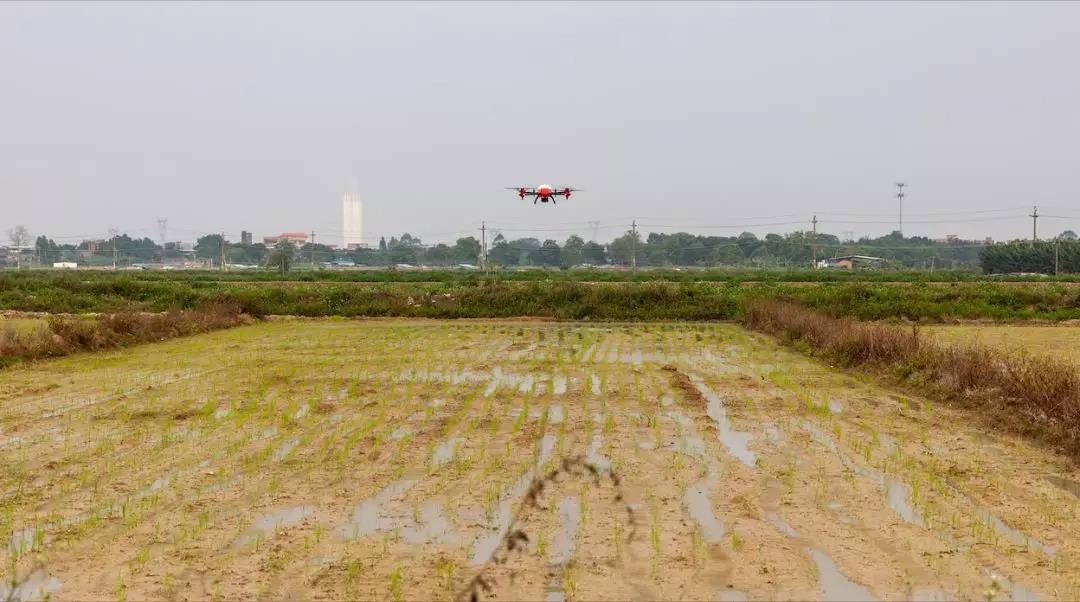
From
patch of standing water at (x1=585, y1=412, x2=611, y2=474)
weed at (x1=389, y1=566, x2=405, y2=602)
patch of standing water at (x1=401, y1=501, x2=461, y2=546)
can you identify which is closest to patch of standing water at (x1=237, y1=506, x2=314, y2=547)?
patch of standing water at (x1=401, y1=501, x2=461, y2=546)

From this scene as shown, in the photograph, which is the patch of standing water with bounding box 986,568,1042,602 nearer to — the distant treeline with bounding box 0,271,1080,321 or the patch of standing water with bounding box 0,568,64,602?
the patch of standing water with bounding box 0,568,64,602

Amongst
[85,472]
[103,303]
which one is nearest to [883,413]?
[85,472]

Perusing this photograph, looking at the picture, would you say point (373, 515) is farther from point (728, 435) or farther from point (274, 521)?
point (728, 435)

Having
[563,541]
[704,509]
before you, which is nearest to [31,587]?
[563,541]

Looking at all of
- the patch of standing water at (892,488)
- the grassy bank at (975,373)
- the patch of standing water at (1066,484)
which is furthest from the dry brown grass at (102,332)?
the patch of standing water at (1066,484)

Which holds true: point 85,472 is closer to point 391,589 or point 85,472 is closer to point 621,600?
point 391,589

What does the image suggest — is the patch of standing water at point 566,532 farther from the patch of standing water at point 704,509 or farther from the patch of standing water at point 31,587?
the patch of standing water at point 31,587
